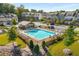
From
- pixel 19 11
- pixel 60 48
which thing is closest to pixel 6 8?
pixel 19 11

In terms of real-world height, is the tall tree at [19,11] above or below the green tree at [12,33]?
above

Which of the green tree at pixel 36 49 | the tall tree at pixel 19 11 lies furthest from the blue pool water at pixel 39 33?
the tall tree at pixel 19 11

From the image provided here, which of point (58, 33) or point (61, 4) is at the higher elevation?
point (61, 4)

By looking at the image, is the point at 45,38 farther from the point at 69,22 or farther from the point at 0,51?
the point at 0,51

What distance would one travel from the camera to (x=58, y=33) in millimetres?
2576

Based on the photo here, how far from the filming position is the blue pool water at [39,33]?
2.56m

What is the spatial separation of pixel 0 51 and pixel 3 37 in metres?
0.14

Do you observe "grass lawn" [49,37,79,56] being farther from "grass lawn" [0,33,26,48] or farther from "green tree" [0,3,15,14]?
"green tree" [0,3,15,14]

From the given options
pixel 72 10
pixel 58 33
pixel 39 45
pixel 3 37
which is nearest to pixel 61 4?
pixel 72 10

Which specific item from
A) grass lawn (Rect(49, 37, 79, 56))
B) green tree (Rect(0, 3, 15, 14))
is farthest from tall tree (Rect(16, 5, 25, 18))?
grass lawn (Rect(49, 37, 79, 56))

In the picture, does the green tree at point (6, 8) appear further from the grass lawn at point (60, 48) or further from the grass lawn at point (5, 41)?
the grass lawn at point (60, 48)

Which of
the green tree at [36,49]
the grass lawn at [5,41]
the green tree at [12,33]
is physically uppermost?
the green tree at [12,33]

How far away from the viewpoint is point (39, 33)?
256cm

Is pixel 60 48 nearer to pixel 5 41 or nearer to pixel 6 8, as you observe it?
pixel 5 41
